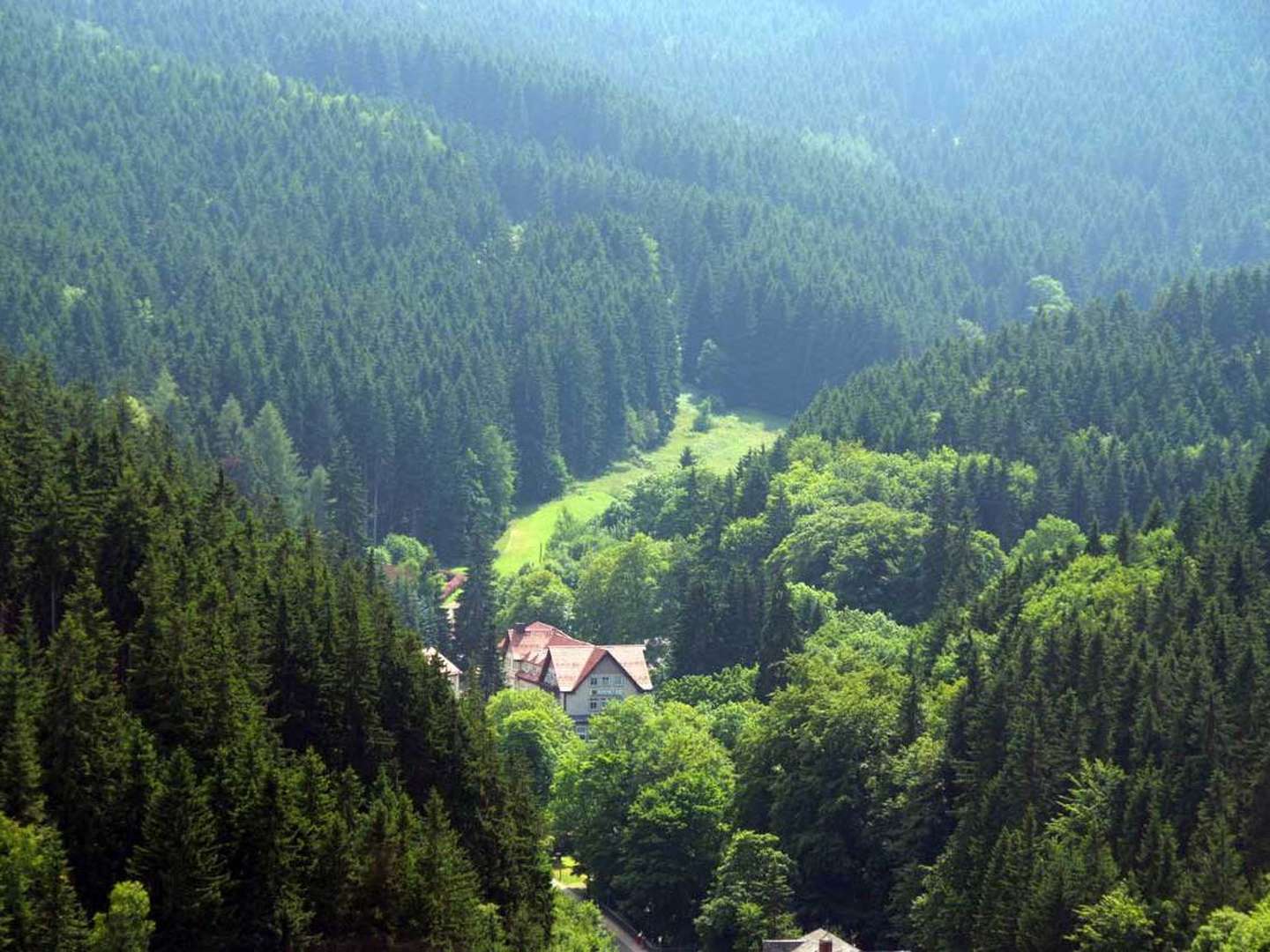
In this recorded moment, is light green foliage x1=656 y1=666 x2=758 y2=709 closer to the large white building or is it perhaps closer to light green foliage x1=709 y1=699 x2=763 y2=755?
light green foliage x1=709 y1=699 x2=763 y2=755

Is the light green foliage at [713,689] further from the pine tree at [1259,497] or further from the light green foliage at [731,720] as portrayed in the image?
the pine tree at [1259,497]

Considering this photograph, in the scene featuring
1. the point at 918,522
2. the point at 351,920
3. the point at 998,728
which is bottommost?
the point at 351,920

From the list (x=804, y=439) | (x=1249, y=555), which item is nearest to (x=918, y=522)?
(x=804, y=439)

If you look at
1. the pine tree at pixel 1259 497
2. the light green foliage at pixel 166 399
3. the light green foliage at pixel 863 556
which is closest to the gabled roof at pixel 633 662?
the light green foliage at pixel 863 556

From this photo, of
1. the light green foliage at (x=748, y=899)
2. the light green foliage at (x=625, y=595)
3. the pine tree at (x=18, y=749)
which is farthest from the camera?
the light green foliage at (x=625, y=595)

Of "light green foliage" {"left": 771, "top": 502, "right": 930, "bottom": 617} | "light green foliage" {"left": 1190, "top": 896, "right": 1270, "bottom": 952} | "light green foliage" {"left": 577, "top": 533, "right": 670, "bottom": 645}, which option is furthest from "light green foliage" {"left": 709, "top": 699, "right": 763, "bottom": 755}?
"light green foliage" {"left": 1190, "top": 896, "right": 1270, "bottom": 952}

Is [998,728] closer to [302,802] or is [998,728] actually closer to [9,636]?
[302,802]
